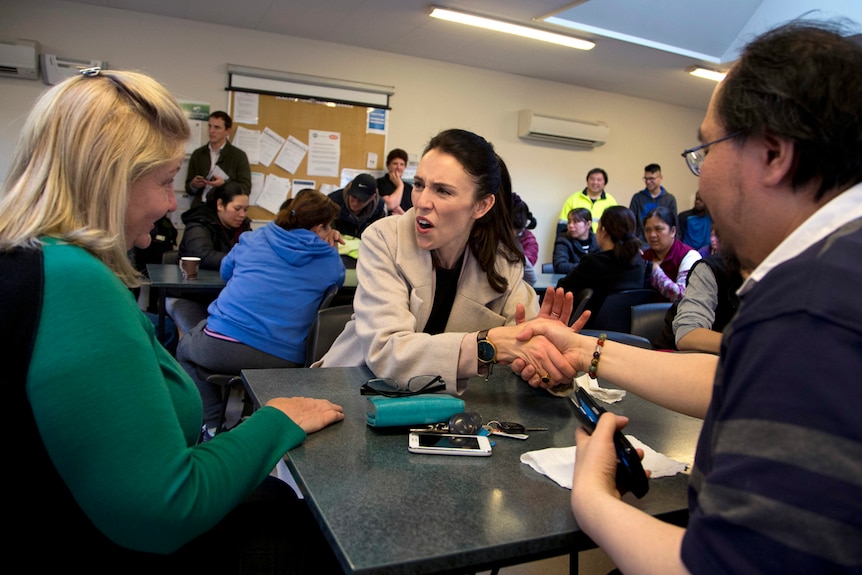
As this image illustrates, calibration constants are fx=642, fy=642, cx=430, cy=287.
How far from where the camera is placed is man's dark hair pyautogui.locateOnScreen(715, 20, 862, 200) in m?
0.75

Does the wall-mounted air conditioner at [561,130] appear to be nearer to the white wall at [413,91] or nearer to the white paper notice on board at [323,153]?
the white wall at [413,91]

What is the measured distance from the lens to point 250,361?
9.64 feet

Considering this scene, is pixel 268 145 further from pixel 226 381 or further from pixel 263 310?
pixel 226 381

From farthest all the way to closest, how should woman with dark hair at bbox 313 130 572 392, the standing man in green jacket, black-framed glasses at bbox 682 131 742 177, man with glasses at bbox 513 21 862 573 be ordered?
the standing man in green jacket
woman with dark hair at bbox 313 130 572 392
black-framed glasses at bbox 682 131 742 177
man with glasses at bbox 513 21 862 573

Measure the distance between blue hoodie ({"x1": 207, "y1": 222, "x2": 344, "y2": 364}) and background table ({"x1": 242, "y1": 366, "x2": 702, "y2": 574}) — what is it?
5.03 ft

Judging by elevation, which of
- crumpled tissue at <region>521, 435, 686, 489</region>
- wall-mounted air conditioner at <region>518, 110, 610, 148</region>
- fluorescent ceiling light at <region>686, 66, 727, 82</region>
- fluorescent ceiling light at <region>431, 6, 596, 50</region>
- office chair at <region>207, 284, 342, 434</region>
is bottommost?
office chair at <region>207, 284, 342, 434</region>

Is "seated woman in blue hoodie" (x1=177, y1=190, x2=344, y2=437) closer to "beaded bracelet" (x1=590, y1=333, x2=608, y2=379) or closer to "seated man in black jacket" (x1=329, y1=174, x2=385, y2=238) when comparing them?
"beaded bracelet" (x1=590, y1=333, x2=608, y2=379)

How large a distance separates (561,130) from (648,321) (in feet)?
19.8

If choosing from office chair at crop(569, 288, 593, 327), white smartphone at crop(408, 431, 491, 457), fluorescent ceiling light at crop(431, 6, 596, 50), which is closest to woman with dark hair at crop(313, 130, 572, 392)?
white smartphone at crop(408, 431, 491, 457)

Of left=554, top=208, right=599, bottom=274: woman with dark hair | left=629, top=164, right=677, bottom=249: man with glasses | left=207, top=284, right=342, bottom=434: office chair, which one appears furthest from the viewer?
left=629, top=164, right=677, bottom=249: man with glasses

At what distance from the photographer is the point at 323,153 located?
7266 millimetres

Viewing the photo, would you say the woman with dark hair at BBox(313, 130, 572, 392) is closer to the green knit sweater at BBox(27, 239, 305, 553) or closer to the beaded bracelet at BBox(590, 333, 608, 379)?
the beaded bracelet at BBox(590, 333, 608, 379)

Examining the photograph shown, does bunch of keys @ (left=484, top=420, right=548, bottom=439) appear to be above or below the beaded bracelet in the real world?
below

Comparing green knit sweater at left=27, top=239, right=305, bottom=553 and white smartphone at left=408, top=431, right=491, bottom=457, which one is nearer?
green knit sweater at left=27, top=239, right=305, bottom=553
